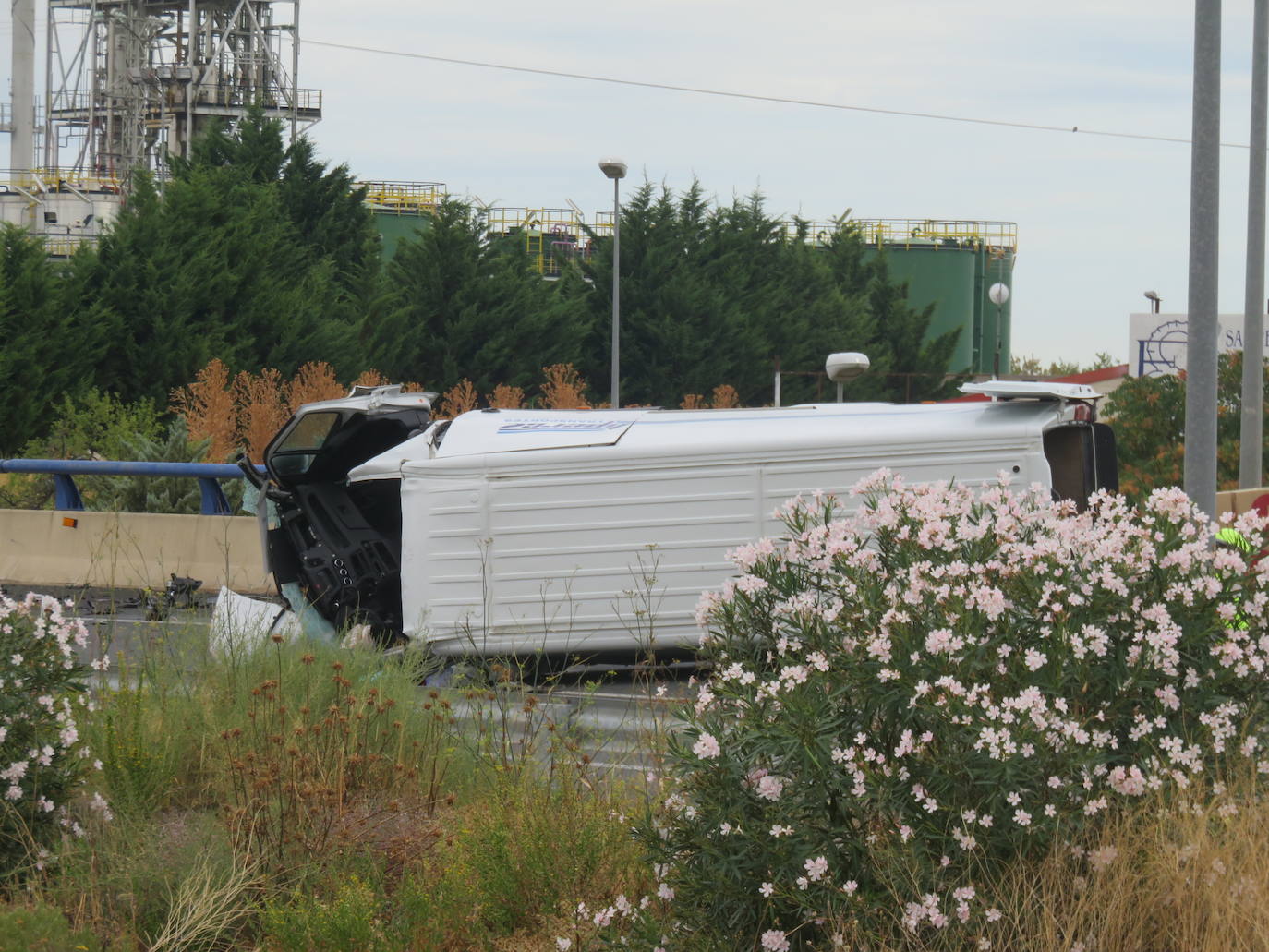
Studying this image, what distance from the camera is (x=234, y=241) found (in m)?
38.5

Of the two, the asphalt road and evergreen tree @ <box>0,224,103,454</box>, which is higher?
evergreen tree @ <box>0,224,103,454</box>

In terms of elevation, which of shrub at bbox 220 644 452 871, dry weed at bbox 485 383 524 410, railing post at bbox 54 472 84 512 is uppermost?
dry weed at bbox 485 383 524 410

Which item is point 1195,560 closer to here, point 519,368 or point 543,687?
point 543,687

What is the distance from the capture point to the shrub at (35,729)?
5.03 meters

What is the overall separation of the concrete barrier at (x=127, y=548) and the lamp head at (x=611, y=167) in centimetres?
1639

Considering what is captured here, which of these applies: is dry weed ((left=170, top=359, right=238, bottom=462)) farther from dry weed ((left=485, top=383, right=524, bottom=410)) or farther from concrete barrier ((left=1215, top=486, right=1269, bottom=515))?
dry weed ((left=485, top=383, right=524, bottom=410))

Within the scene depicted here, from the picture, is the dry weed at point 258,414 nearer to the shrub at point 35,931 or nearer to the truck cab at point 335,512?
the truck cab at point 335,512

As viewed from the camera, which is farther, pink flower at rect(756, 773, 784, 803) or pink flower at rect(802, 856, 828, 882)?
pink flower at rect(756, 773, 784, 803)

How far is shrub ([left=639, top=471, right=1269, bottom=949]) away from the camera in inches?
148

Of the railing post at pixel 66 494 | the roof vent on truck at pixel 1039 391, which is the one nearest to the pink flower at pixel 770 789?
the roof vent on truck at pixel 1039 391

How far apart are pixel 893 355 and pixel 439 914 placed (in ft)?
201

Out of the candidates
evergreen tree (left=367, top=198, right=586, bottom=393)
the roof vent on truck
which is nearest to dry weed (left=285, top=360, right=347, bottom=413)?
evergreen tree (left=367, top=198, right=586, bottom=393)

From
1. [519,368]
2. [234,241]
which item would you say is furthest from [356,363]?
[519,368]

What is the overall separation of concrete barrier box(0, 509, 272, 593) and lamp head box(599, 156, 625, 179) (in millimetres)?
16389
